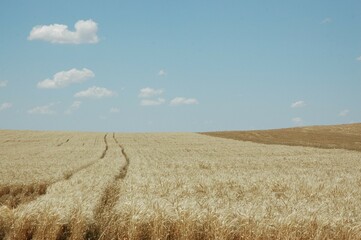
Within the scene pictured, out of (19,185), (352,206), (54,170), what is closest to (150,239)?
(352,206)

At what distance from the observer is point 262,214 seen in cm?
982

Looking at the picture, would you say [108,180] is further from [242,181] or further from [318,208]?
[318,208]

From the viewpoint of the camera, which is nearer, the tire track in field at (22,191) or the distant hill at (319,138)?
the tire track in field at (22,191)

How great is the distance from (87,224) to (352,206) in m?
7.49

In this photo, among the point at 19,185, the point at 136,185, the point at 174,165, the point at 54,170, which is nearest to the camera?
the point at 136,185

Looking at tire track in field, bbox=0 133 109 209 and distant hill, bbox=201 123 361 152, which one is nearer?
tire track in field, bbox=0 133 109 209

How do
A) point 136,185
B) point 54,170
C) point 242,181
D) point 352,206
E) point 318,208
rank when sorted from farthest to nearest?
1. point 54,170
2. point 242,181
3. point 136,185
4. point 352,206
5. point 318,208

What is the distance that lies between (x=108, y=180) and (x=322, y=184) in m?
8.91

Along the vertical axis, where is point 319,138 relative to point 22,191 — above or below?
above

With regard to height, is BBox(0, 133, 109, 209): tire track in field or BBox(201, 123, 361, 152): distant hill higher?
BBox(201, 123, 361, 152): distant hill

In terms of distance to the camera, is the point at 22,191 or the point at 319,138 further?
the point at 319,138

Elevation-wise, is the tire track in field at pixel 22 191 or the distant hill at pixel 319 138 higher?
the distant hill at pixel 319 138

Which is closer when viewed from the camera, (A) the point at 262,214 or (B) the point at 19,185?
(A) the point at 262,214

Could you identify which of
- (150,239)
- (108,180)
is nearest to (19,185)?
(108,180)
